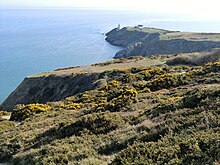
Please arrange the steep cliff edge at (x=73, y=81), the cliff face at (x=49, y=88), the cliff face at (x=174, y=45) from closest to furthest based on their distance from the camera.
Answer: the steep cliff edge at (x=73, y=81) < the cliff face at (x=49, y=88) < the cliff face at (x=174, y=45)

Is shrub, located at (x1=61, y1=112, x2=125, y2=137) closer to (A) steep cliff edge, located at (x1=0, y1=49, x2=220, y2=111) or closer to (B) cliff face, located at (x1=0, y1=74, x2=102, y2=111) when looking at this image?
(A) steep cliff edge, located at (x1=0, y1=49, x2=220, y2=111)

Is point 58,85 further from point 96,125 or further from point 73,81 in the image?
point 96,125

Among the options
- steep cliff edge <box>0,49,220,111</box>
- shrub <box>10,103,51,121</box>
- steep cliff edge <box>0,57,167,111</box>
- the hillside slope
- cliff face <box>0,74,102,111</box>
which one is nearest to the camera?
the hillside slope

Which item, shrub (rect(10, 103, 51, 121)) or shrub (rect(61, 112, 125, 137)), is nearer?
shrub (rect(61, 112, 125, 137))


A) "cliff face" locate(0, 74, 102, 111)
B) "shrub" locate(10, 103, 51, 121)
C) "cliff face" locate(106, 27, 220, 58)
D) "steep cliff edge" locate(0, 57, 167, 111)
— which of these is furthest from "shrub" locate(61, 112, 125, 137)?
"cliff face" locate(106, 27, 220, 58)

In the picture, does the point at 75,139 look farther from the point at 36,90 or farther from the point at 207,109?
the point at 36,90

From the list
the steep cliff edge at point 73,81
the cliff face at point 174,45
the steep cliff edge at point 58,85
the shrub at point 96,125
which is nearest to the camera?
the shrub at point 96,125

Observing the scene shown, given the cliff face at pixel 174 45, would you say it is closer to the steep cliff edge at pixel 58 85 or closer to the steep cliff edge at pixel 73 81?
the steep cliff edge at pixel 73 81

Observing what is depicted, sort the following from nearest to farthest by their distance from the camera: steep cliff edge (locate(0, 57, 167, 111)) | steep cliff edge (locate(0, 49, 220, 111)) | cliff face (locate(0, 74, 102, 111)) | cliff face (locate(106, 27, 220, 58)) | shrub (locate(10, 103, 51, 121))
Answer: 1. shrub (locate(10, 103, 51, 121))
2. steep cliff edge (locate(0, 49, 220, 111))
3. steep cliff edge (locate(0, 57, 167, 111))
4. cliff face (locate(0, 74, 102, 111))
5. cliff face (locate(106, 27, 220, 58))

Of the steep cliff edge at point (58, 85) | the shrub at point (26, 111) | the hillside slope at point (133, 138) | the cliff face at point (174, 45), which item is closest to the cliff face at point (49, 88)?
the steep cliff edge at point (58, 85)

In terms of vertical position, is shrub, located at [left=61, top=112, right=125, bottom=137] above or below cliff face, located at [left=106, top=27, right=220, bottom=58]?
above

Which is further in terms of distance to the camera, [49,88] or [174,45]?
[174,45]

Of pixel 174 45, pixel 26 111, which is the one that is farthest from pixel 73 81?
pixel 174 45

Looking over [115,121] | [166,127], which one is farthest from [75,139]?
[166,127]
